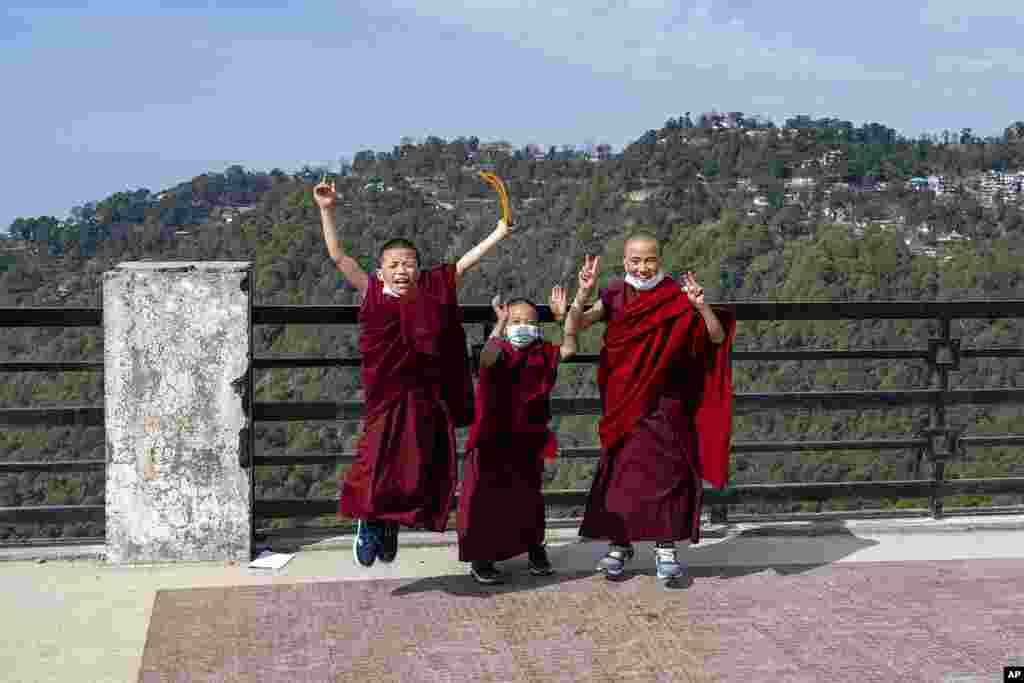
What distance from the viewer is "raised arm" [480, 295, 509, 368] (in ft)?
19.4

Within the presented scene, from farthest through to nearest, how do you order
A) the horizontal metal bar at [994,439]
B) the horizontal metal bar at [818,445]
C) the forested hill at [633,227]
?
the forested hill at [633,227] → the horizontal metal bar at [994,439] → the horizontal metal bar at [818,445]

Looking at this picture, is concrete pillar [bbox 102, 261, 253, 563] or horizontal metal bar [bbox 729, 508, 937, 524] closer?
concrete pillar [bbox 102, 261, 253, 563]

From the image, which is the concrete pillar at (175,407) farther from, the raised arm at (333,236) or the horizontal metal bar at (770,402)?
the raised arm at (333,236)

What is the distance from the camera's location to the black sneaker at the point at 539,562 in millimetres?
6129

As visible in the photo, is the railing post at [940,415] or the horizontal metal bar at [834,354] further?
the railing post at [940,415]

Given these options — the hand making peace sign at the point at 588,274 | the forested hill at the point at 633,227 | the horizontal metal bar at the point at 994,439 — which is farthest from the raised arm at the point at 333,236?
the horizontal metal bar at the point at 994,439

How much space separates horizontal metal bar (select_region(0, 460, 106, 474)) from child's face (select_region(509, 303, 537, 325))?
2.02 metres

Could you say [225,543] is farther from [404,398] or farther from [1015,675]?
[1015,675]

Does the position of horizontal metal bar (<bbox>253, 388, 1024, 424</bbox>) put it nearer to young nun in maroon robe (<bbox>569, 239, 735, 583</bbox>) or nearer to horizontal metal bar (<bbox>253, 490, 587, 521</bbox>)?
horizontal metal bar (<bbox>253, 490, 587, 521</bbox>)

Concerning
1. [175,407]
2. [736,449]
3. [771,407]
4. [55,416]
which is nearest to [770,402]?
[771,407]

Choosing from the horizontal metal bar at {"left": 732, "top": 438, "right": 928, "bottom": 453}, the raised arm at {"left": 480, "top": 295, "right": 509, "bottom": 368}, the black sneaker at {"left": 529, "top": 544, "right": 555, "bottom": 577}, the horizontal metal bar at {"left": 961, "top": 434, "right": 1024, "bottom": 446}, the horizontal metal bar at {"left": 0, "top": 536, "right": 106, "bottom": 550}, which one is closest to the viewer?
the raised arm at {"left": 480, "top": 295, "right": 509, "bottom": 368}

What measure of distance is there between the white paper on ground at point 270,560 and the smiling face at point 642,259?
203 centimetres

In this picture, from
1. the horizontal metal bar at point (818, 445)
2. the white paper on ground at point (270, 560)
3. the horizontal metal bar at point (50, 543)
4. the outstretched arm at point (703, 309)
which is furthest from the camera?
the horizontal metal bar at point (818, 445)

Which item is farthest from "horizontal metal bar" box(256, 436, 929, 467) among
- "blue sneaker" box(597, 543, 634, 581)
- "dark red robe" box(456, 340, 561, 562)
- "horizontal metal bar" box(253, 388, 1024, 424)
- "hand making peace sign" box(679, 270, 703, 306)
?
"hand making peace sign" box(679, 270, 703, 306)
